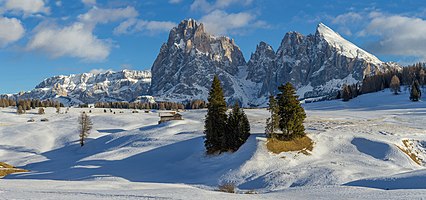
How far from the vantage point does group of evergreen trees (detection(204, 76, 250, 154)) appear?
196 feet

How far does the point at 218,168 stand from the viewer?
5119 cm

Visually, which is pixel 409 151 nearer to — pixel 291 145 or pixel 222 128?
pixel 291 145

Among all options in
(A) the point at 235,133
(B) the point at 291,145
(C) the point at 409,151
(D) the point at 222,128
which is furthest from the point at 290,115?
(C) the point at 409,151

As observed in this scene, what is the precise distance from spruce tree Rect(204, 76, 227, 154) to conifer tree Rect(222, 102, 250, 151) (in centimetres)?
78

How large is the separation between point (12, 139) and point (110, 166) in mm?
58649

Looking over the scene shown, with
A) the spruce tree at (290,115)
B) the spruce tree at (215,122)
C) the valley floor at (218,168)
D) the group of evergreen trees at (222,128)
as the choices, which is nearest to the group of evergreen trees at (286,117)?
the spruce tree at (290,115)

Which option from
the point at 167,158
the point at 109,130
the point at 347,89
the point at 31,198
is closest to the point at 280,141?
the point at 167,158

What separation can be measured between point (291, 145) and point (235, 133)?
8772 millimetres

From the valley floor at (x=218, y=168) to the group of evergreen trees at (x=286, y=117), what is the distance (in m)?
2.91

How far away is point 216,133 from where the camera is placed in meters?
60.7

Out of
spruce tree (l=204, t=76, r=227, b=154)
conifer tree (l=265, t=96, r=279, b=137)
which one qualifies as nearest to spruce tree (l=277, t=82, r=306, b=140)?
conifer tree (l=265, t=96, r=279, b=137)

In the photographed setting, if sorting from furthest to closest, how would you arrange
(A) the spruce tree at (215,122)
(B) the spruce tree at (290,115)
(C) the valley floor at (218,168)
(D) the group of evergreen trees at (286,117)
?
(A) the spruce tree at (215,122) < (B) the spruce tree at (290,115) < (D) the group of evergreen trees at (286,117) < (C) the valley floor at (218,168)

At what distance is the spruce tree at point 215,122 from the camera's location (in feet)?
198

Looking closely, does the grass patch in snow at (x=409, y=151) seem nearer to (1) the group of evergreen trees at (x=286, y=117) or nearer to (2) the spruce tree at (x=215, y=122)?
(1) the group of evergreen trees at (x=286, y=117)
